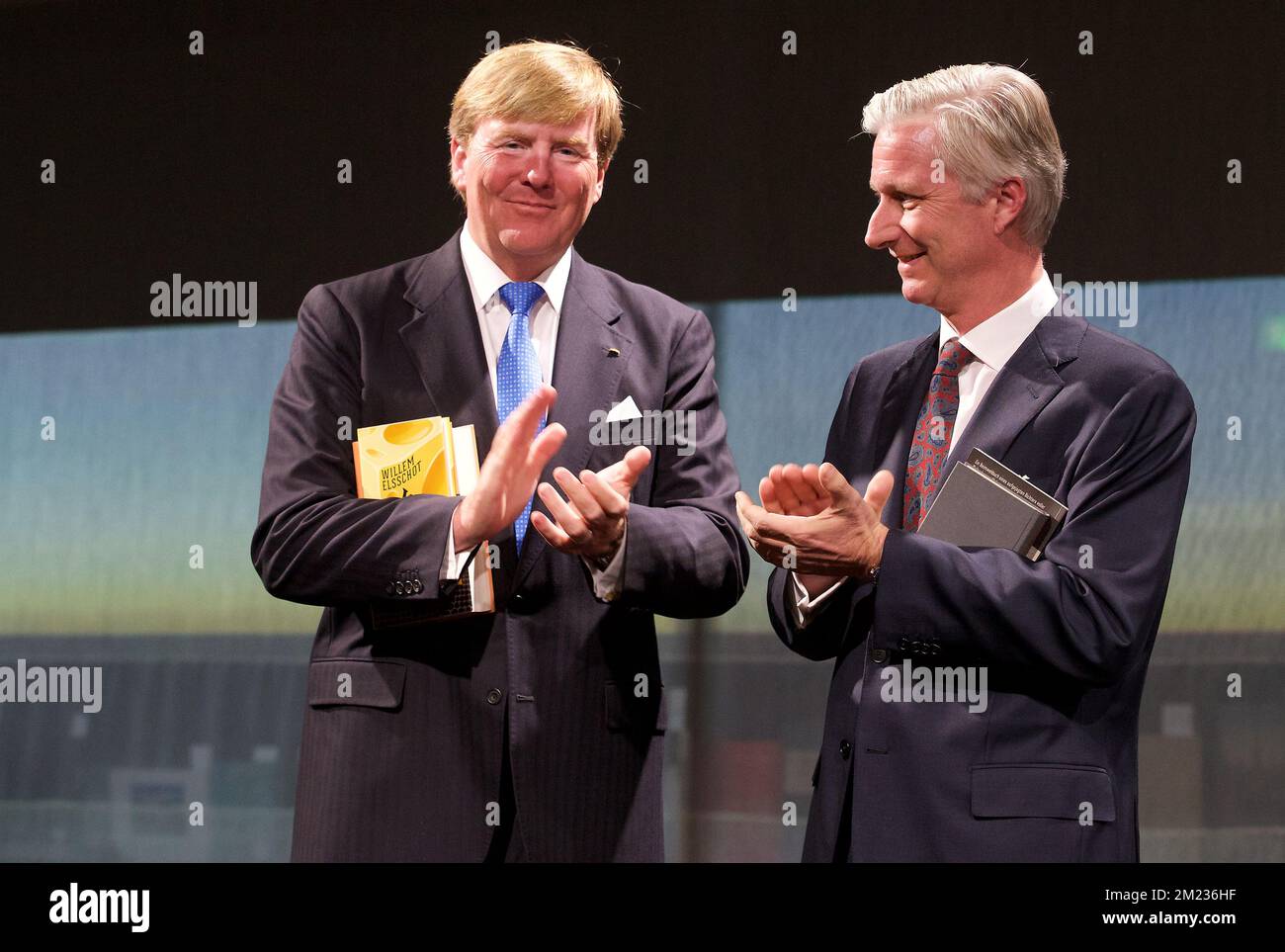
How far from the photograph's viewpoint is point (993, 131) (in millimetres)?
2463

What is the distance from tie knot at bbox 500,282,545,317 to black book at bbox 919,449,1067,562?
829mm

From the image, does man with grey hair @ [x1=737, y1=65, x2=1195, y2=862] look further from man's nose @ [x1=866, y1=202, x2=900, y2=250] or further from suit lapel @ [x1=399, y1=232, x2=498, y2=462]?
suit lapel @ [x1=399, y1=232, x2=498, y2=462]

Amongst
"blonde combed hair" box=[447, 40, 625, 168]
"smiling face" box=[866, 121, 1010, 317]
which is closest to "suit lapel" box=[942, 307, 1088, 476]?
"smiling face" box=[866, 121, 1010, 317]

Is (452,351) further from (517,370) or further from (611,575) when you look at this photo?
(611,575)

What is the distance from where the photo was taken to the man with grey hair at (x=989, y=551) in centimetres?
228

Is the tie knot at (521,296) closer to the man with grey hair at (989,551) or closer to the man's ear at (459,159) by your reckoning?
the man's ear at (459,159)

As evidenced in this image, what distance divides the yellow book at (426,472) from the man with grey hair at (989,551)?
18.7 inches

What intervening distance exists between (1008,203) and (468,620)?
1.19 meters

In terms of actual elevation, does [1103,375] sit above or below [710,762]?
above

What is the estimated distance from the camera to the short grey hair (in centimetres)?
246

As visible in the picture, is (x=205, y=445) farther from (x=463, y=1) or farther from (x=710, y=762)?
(x=710, y=762)
